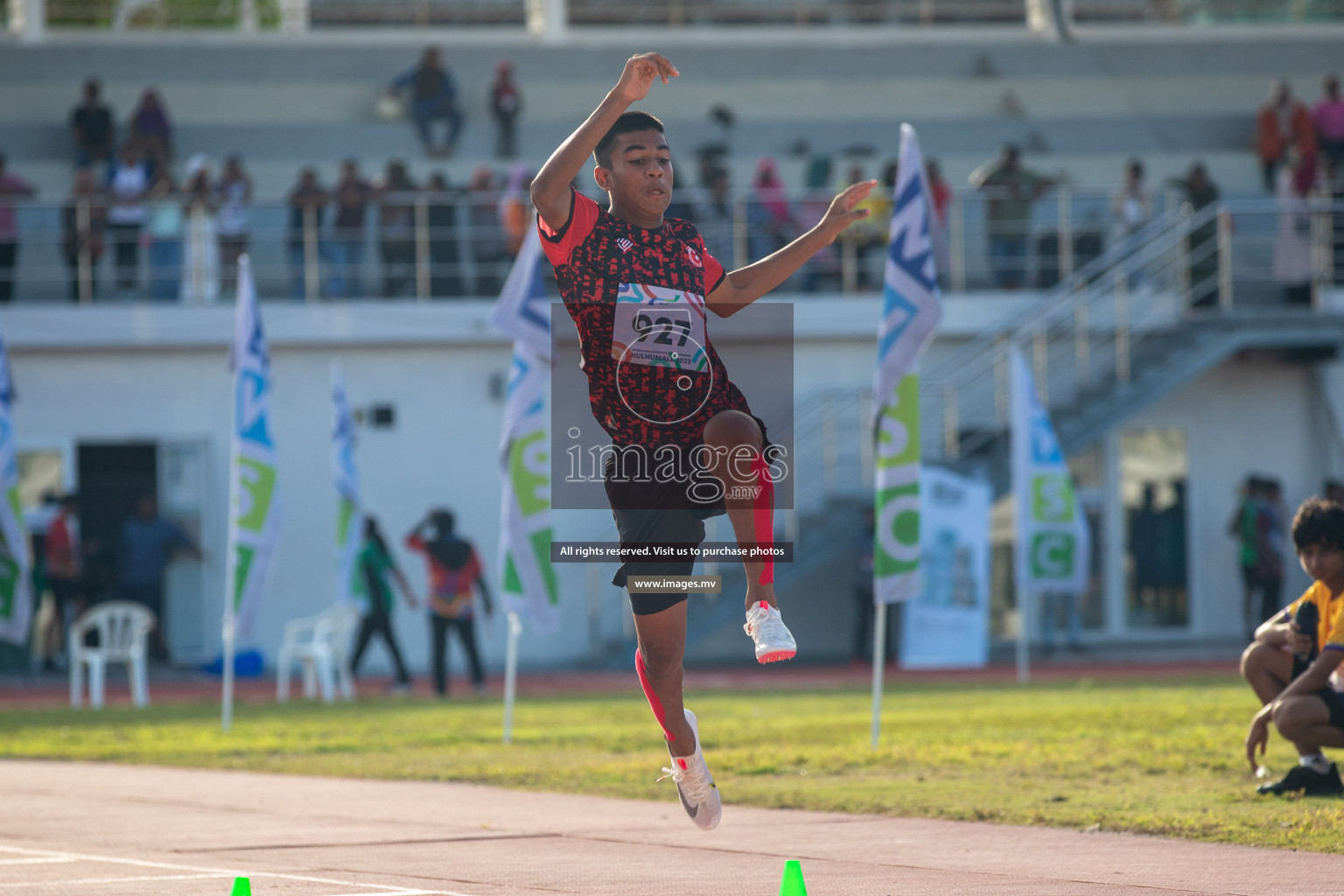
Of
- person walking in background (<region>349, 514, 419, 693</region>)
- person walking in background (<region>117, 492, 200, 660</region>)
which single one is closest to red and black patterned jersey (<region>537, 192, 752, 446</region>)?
person walking in background (<region>349, 514, 419, 693</region>)

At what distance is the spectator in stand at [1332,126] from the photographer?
24.6 m

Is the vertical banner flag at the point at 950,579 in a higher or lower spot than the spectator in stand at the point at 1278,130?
lower

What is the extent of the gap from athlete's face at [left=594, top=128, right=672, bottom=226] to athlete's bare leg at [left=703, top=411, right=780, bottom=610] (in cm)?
71

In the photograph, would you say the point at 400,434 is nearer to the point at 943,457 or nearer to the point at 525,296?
the point at 943,457

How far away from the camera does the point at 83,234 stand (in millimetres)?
21672

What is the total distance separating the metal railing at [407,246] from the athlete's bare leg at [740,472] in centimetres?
1576

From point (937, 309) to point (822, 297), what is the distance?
11360 mm

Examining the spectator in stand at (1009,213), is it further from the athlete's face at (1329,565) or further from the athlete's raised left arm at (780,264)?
the athlete's raised left arm at (780,264)

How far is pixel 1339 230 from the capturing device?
22.5m

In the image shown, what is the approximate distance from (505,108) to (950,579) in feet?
34.2

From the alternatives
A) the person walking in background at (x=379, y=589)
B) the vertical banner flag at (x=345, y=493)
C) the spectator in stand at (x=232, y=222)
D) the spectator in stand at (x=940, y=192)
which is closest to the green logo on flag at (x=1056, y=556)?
the spectator in stand at (x=940, y=192)

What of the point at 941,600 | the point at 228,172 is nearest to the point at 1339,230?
the point at 941,600

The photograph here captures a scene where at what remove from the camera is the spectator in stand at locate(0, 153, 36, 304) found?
21.8m

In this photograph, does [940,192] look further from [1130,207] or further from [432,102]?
[432,102]
